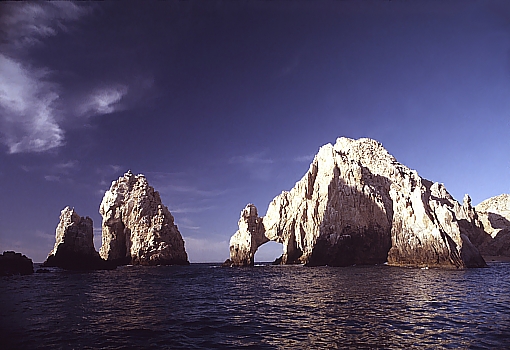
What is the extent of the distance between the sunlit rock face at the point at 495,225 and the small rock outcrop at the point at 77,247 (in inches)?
3826

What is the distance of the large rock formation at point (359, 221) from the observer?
55562 millimetres

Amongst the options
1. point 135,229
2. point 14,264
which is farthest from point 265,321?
point 135,229

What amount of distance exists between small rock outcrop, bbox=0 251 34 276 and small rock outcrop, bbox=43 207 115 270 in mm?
11443

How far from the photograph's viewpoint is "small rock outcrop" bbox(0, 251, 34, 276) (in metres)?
49.6

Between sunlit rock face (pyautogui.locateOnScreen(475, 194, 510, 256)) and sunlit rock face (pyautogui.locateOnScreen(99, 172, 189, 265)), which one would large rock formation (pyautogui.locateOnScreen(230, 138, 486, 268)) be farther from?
sunlit rock face (pyautogui.locateOnScreen(99, 172, 189, 265))

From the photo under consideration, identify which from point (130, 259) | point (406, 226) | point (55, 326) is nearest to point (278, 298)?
point (55, 326)

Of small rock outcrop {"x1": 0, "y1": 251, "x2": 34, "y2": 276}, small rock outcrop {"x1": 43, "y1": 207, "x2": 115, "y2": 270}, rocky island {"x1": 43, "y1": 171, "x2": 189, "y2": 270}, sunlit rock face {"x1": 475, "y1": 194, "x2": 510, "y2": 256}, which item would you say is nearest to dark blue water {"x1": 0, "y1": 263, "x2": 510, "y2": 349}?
small rock outcrop {"x1": 0, "y1": 251, "x2": 34, "y2": 276}

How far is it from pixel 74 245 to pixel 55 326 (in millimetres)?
59808

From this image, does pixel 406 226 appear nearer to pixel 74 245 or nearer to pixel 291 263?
pixel 291 263

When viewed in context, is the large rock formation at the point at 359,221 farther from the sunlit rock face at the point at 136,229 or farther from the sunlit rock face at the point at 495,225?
the sunlit rock face at the point at 136,229

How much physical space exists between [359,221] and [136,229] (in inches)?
2141

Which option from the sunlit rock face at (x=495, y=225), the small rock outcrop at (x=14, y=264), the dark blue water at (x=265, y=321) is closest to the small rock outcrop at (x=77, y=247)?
the small rock outcrop at (x=14, y=264)

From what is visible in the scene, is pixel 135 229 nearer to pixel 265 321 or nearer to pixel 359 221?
pixel 359 221

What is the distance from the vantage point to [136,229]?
8494 centimetres
